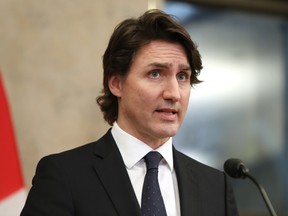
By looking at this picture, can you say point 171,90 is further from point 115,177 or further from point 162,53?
point 115,177

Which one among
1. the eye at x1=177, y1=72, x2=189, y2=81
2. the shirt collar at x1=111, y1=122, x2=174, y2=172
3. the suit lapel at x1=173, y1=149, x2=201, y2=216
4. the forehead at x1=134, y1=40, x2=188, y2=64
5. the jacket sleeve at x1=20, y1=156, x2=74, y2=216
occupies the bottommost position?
the suit lapel at x1=173, y1=149, x2=201, y2=216

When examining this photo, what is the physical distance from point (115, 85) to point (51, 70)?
935 millimetres

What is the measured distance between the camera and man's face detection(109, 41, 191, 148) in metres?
2.02

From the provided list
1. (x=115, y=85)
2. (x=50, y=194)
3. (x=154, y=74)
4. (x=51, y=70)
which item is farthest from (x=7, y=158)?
(x=154, y=74)

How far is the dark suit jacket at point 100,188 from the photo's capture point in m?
1.86

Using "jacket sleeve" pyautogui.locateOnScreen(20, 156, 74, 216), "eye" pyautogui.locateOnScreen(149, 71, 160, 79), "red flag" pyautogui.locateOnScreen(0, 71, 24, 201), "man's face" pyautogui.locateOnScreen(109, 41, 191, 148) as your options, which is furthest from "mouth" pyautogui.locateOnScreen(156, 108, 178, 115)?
"red flag" pyautogui.locateOnScreen(0, 71, 24, 201)

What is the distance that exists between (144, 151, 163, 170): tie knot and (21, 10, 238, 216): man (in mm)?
16

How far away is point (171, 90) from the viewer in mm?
2014

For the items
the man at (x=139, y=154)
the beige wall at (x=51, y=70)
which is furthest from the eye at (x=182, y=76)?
the beige wall at (x=51, y=70)

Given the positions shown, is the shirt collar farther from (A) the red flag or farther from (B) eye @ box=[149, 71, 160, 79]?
(A) the red flag

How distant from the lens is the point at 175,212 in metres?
2.02

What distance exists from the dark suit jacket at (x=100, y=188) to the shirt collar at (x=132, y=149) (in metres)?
0.03

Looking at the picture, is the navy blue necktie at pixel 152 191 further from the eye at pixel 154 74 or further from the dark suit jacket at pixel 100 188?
the eye at pixel 154 74

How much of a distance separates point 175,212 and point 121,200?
24 cm
